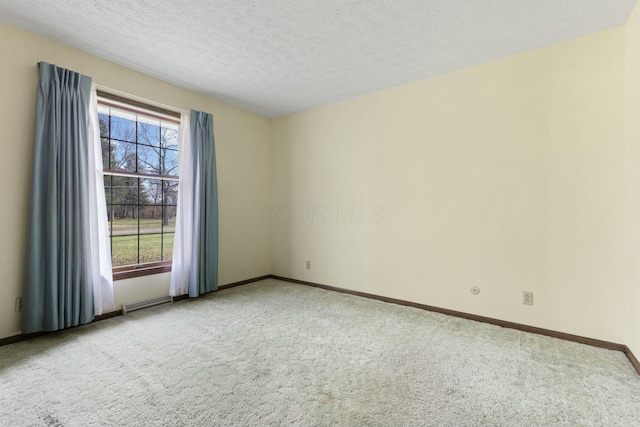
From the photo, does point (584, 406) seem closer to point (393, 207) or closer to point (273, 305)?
point (393, 207)

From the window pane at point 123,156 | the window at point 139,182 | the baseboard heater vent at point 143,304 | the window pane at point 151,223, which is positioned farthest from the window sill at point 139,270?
the window pane at point 123,156

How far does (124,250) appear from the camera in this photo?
323cm

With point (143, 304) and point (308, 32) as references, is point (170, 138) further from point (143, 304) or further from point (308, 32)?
point (308, 32)

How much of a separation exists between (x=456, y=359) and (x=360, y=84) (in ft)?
9.63

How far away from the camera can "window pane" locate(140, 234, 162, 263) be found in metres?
3.39

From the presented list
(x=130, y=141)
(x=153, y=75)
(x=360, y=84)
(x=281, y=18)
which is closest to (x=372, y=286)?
(x=360, y=84)

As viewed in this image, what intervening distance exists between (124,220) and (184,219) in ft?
1.99

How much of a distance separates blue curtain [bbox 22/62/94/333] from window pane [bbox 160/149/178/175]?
871 millimetres

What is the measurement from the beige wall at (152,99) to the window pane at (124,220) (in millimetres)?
555

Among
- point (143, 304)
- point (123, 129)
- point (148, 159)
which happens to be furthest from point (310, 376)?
point (123, 129)

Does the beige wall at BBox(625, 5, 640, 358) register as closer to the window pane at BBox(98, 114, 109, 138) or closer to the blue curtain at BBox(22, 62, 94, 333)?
the blue curtain at BBox(22, 62, 94, 333)

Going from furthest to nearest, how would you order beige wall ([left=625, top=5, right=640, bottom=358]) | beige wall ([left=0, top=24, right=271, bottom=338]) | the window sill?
1. the window sill
2. beige wall ([left=0, top=24, right=271, bottom=338])
3. beige wall ([left=625, top=5, right=640, bottom=358])

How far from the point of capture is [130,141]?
324cm

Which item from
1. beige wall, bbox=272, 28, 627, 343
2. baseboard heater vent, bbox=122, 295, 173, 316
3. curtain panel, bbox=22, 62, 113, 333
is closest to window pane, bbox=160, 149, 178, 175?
curtain panel, bbox=22, 62, 113, 333
